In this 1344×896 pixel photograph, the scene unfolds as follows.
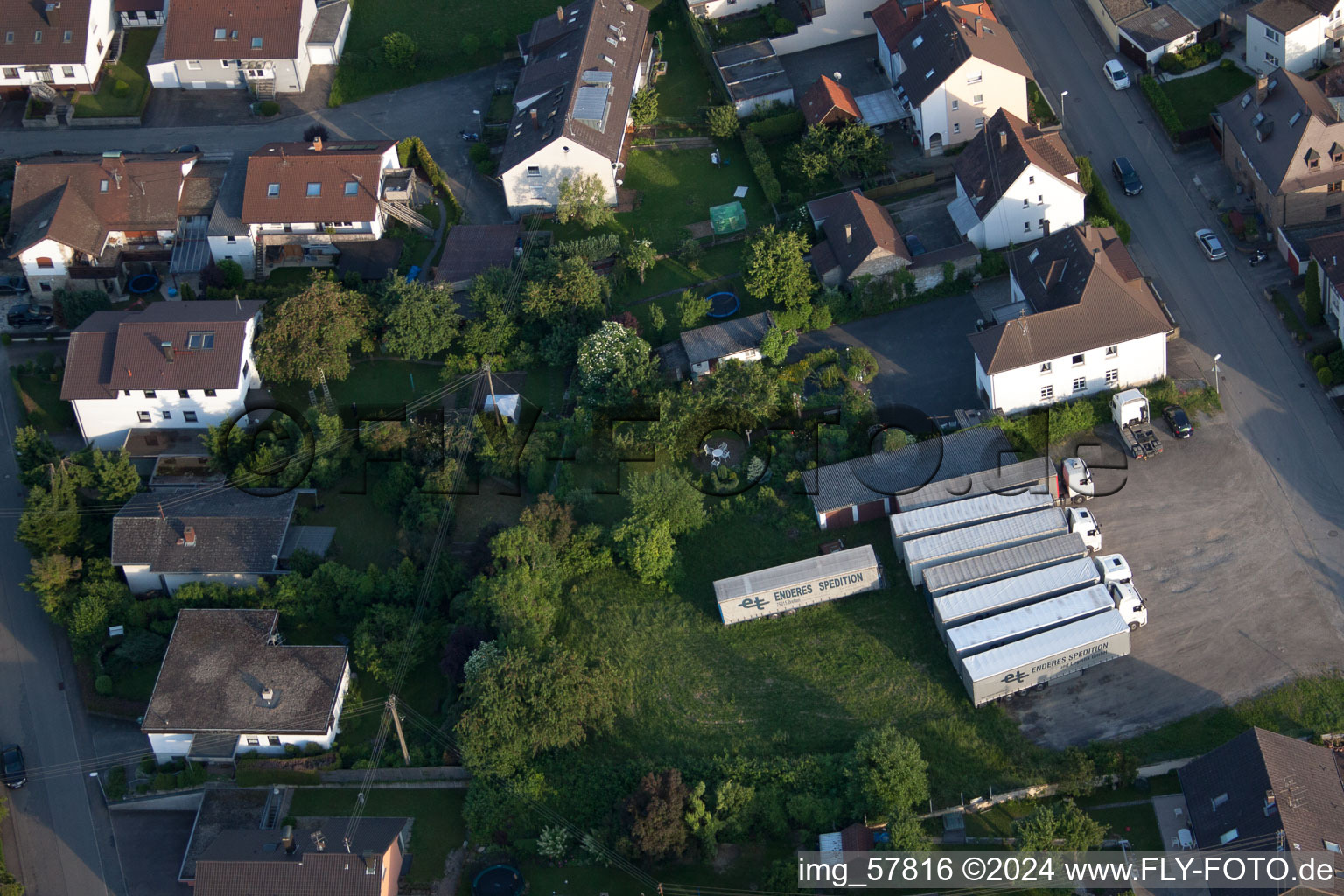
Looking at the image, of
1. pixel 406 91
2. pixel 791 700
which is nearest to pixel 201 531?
→ pixel 791 700

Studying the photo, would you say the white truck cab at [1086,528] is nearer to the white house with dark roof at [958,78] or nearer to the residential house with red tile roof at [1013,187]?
the residential house with red tile roof at [1013,187]

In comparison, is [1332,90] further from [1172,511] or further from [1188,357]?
[1172,511]

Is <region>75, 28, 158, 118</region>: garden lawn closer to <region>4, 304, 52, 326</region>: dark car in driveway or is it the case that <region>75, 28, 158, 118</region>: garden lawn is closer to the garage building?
<region>4, 304, 52, 326</region>: dark car in driveway

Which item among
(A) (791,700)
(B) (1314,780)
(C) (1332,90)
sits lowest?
(A) (791,700)

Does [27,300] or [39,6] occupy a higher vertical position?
[39,6]

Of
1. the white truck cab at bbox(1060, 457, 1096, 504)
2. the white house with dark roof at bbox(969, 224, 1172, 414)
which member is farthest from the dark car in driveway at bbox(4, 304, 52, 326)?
the white truck cab at bbox(1060, 457, 1096, 504)

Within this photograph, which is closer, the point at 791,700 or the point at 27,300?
the point at 791,700
